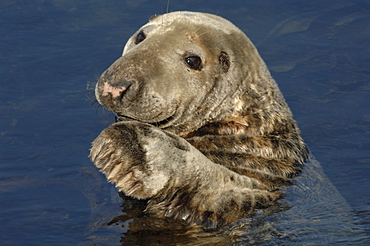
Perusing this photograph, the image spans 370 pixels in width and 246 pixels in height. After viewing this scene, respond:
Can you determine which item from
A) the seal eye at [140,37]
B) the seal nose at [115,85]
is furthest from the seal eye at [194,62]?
the seal nose at [115,85]

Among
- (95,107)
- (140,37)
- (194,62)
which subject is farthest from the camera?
(95,107)

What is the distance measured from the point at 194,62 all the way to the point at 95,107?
3.67 m

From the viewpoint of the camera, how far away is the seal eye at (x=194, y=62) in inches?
333

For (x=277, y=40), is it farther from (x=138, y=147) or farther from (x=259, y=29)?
(x=138, y=147)

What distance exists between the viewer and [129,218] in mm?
7840

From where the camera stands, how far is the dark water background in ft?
26.1

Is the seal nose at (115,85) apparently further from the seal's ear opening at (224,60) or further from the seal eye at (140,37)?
the seal's ear opening at (224,60)

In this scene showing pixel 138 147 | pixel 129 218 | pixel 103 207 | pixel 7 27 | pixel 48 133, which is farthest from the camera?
pixel 7 27

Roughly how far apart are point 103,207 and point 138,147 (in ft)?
4.93

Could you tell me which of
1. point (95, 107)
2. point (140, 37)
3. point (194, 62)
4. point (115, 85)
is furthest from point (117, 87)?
point (95, 107)

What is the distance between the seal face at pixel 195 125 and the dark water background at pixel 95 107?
0.54 m

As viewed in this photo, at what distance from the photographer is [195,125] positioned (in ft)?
28.6

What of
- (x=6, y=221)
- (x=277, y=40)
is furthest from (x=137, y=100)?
(x=277, y=40)

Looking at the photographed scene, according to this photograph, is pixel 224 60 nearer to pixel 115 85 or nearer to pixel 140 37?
pixel 140 37
